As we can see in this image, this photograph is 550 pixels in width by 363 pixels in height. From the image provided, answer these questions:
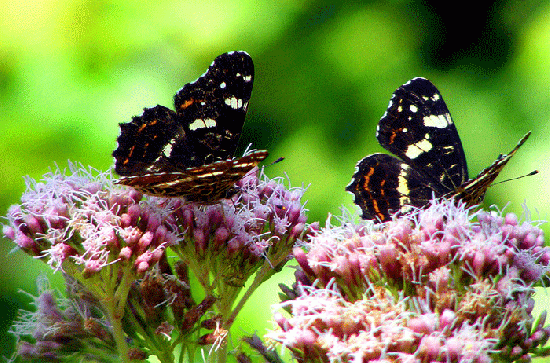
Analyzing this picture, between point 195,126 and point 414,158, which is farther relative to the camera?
point 414,158

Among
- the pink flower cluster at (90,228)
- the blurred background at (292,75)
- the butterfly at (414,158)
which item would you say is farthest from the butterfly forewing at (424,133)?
the blurred background at (292,75)

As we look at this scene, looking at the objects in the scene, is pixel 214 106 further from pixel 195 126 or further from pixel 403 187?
pixel 403 187

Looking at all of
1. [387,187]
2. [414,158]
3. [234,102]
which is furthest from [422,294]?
[234,102]

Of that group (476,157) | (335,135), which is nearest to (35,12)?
(335,135)

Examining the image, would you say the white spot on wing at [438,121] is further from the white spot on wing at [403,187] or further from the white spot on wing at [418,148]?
the white spot on wing at [403,187]

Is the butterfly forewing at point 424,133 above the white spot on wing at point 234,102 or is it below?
below

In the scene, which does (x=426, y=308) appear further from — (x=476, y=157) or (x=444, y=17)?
(x=444, y=17)

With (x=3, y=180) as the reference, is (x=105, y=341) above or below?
below
